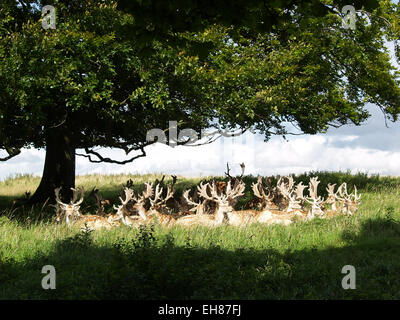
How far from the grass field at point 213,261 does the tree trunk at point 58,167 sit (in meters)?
5.16

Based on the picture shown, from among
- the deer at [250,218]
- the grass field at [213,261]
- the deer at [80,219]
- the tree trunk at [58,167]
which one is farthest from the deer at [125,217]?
the tree trunk at [58,167]

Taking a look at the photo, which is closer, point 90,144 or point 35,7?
point 35,7

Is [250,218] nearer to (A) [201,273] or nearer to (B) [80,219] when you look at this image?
(B) [80,219]

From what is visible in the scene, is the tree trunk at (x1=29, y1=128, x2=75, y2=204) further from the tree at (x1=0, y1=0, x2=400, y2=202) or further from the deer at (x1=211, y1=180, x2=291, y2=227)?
the deer at (x1=211, y1=180, x2=291, y2=227)

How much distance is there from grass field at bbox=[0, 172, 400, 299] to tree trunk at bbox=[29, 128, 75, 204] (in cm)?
516

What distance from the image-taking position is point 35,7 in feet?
57.3

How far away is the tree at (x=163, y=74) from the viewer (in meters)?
13.4

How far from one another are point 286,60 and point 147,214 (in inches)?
309

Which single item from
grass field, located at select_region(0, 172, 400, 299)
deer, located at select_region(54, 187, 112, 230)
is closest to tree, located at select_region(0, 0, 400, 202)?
deer, located at select_region(54, 187, 112, 230)

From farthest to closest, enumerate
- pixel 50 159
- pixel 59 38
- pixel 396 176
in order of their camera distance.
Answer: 1. pixel 396 176
2. pixel 50 159
3. pixel 59 38

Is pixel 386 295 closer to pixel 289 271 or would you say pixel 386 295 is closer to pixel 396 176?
pixel 289 271

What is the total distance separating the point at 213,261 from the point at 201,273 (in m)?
1.09

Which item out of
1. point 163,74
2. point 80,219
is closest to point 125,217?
point 80,219

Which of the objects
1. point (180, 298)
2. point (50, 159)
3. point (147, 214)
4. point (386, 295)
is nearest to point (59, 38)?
point (147, 214)
